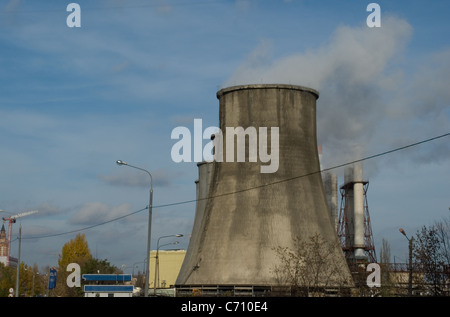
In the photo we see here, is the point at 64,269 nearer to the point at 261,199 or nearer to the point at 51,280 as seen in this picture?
the point at 51,280

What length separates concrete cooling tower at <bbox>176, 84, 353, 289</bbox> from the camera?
32.3 meters

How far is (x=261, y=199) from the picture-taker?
3262 centimetres

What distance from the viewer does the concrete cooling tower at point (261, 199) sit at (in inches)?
1271

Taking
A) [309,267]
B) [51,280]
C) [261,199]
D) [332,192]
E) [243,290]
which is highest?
[332,192]

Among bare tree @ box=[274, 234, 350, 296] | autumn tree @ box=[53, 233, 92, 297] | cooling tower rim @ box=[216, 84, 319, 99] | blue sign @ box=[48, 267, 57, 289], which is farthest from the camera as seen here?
autumn tree @ box=[53, 233, 92, 297]

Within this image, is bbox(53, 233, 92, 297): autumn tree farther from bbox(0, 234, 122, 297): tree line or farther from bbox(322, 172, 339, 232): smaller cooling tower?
bbox(322, 172, 339, 232): smaller cooling tower

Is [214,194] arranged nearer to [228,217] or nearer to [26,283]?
[228,217]

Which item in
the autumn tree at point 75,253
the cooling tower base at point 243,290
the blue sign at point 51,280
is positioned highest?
the autumn tree at point 75,253

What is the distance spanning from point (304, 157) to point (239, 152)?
3.45m

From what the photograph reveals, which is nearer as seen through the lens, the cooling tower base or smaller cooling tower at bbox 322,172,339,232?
the cooling tower base

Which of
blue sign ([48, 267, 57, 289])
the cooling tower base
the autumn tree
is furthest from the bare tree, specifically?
the autumn tree

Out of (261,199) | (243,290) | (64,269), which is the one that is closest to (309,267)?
(243,290)

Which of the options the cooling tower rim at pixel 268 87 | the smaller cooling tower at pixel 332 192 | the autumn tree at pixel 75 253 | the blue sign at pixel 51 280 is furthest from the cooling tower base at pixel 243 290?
the autumn tree at pixel 75 253

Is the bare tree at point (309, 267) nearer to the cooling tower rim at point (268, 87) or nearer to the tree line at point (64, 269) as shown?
the cooling tower rim at point (268, 87)
